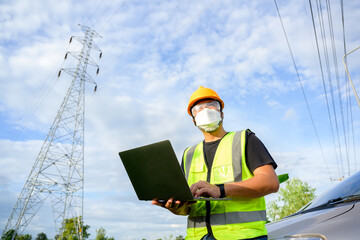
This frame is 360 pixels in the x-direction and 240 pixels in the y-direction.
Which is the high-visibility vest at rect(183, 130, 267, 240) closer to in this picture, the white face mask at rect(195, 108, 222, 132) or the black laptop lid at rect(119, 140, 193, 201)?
the white face mask at rect(195, 108, 222, 132)

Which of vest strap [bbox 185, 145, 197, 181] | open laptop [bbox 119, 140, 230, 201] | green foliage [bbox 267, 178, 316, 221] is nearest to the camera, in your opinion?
open laptop [bbox 119, 140, 230, 201]

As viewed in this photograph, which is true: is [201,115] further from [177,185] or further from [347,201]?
[347,201]

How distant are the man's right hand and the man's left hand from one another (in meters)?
0.11

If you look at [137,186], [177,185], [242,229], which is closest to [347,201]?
[242,229]

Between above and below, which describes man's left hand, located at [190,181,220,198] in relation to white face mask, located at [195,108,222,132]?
below

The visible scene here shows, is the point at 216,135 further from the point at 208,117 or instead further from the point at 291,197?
the point at 291,197

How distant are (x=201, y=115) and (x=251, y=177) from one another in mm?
681

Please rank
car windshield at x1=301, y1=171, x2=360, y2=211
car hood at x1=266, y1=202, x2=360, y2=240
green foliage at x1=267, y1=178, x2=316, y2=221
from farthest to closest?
green foliage at x1=267, y1=178, x2=316, y2=221, car windshield at x1=301, y1=171, x2=360, y2=211, car hood at x1=266, y1=202, x2=360, y2=240

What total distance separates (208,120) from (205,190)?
74 cm

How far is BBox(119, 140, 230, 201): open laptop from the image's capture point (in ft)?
4.85

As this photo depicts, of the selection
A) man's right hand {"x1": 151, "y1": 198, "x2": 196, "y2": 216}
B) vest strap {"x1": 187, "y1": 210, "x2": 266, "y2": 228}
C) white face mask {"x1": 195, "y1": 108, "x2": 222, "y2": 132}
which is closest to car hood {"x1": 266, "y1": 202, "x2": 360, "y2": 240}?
vest strap {"x1": 187, "y1": 210, "x2": 266, "y2": 228}

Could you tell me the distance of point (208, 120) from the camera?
214 cm

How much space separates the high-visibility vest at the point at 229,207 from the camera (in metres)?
1.59

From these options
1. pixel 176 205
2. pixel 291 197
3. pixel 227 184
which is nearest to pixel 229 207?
pixel 227 184
